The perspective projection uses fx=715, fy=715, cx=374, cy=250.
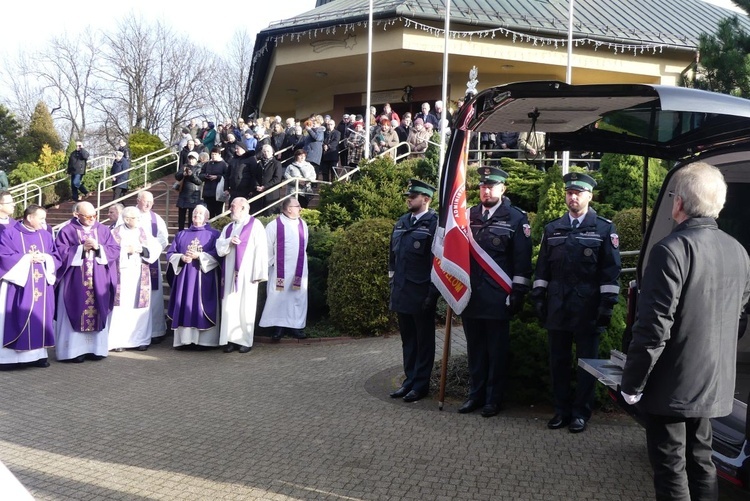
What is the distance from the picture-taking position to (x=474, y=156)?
17594 millimetres

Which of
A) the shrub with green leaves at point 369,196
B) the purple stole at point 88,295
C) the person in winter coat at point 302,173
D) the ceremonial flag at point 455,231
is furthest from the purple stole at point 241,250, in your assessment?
the person in winter coat at point 302,173

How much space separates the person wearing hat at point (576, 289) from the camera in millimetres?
5746

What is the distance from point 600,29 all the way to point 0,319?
19.9 metres

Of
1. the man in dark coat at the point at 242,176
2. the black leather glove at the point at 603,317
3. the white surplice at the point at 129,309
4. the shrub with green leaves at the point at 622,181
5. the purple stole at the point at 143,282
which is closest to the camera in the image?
the black leather glove at the point at 603,317

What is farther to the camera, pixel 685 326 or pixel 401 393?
pixel 401 393

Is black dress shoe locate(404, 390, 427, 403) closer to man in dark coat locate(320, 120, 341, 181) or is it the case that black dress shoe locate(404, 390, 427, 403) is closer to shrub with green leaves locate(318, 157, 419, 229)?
shrub with green leaves locate(318, 157, 419, 229)

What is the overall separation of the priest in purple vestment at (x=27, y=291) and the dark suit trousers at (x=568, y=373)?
21.1ft

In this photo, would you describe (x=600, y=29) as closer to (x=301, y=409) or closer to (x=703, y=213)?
(x=301, y=409)

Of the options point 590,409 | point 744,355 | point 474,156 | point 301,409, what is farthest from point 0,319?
point 474,156

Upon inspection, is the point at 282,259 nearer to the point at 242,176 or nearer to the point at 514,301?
the point at 514,301

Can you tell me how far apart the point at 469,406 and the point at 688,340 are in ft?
11.0

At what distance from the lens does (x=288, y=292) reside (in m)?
10.6

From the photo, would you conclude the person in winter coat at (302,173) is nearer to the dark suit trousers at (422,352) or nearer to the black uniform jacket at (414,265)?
the black uniform jacket at (414,265)

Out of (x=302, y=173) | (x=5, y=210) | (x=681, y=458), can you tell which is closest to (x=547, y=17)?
(x=302, y=173)
